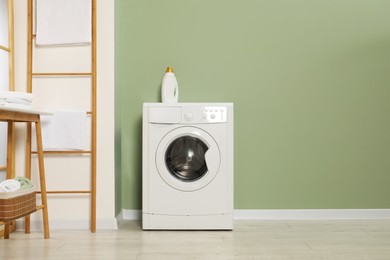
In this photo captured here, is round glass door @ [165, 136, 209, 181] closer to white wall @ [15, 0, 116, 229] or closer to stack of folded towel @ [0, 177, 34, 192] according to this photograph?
white wall @ [15, 0, 116, 229]

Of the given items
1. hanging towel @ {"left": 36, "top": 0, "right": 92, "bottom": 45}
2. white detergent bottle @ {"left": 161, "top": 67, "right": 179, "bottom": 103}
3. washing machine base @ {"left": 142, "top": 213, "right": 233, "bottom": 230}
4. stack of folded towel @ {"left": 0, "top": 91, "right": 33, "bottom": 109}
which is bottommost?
washing machine base @ {"left": 142, "top": 213, "right": 233, "bottom": 230}

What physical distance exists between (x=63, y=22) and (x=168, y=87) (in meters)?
0.82

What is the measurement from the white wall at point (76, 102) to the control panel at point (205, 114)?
0.51m

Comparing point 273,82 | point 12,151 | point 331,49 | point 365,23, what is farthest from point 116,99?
point 365,23

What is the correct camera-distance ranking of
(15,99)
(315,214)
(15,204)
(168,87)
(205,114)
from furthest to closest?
(315,214) < (168,87) < (205,114) < (15,99) < (15,204)

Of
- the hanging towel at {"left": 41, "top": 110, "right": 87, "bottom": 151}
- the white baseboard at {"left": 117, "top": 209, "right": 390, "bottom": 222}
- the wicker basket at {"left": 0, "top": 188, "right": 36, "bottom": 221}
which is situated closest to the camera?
the wicker basket at {"left": 0, "top": 188, "right": 36, "bottom": 221}

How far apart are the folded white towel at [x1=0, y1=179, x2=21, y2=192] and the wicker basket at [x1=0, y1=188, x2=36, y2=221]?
0.03 meters

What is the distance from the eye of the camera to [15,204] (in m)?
2.24

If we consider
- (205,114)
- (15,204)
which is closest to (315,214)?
(205,114)

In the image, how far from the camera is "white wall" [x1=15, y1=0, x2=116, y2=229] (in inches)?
111

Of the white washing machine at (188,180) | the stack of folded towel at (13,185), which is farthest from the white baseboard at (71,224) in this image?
the stack of folded towel at (13,185)

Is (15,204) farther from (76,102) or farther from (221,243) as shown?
(221,243)

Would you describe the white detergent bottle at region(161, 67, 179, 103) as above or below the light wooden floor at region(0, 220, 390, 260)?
above

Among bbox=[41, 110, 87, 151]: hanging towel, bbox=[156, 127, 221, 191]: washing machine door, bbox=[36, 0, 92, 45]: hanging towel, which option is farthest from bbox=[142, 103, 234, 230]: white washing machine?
bbox=[36, 0, 92, 45]: hanging towel
